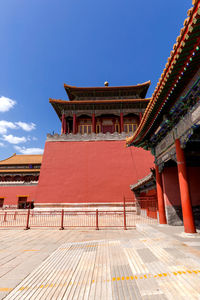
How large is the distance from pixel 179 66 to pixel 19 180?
84.5 ft

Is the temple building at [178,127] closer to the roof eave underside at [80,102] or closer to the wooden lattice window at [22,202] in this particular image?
the roof eave underside at [80,102]

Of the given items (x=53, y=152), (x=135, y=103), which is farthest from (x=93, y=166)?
(x=135, y=103)

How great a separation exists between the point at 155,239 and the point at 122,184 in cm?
1056

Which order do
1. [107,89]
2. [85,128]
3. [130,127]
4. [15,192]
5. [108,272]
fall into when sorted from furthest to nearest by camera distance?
[107,89]
[85,128]
[130,127]
[15,192]
[108,272]

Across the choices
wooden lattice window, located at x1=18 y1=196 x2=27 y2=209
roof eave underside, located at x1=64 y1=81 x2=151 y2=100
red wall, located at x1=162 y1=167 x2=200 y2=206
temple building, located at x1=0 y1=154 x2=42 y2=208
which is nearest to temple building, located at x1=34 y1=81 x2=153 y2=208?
roof eave underside, located at x1=64 y1=81 x2=151 y2=100

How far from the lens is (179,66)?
3.39 meters

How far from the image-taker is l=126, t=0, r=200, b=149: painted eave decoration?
2.57 meters

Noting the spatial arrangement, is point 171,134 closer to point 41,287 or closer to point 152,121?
point 152,121

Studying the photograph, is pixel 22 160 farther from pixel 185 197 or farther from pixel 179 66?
pixel 179 66

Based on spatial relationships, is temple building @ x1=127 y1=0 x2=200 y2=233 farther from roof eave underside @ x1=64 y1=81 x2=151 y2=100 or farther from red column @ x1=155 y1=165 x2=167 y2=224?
roof eave underside @ x1=64 y1=81 x2=151 y2=100

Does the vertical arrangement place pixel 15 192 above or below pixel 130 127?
below

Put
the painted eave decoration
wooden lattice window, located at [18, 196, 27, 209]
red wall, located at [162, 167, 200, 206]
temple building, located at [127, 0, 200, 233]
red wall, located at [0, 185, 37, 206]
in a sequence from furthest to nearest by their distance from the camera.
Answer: red wall, located at [0, 185, 37, 206] → wooden lattice window, located at [18, 196, 27, 209] → red wall, located at [162, 167, 200, 206] → temple building, located at [127, 0, 200, 233] → the painted eave decoration

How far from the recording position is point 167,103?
191 inches

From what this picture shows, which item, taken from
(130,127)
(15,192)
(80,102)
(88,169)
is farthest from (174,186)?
(15,192)
